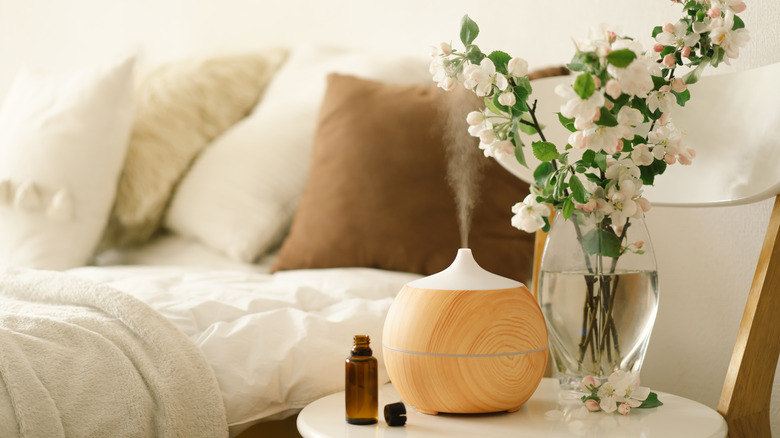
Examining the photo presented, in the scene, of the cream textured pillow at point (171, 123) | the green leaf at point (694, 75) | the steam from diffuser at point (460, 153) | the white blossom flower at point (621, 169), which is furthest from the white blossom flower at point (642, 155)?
the cream textured pillow at point (171, 123)

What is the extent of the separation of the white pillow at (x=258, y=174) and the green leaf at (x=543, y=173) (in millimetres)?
917

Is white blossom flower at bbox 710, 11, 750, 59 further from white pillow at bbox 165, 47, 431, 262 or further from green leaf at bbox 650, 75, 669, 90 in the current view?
white pillow at bbox 165, 47, 431, 262

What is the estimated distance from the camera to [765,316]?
3.47 feet

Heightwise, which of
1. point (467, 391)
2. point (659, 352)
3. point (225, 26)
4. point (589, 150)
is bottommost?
point (659, 352)

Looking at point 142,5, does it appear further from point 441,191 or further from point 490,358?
point 490,358

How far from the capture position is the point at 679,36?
3.17ft

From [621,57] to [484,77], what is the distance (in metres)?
0.19

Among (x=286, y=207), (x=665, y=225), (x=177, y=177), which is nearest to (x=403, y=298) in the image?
(x=665, y=225)

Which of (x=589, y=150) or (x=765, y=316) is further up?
(x=589, y=150)

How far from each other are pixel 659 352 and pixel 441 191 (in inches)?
21.6

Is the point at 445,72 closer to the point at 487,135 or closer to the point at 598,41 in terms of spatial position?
the point at 487,135

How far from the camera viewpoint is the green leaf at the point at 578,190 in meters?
0.93

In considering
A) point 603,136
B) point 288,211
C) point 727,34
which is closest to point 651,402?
point 603,136

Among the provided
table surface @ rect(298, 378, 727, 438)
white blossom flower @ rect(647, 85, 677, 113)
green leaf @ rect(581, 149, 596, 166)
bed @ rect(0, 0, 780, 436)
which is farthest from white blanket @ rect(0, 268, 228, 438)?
white blossom flower @ rect(647, 85, 677, 113)
